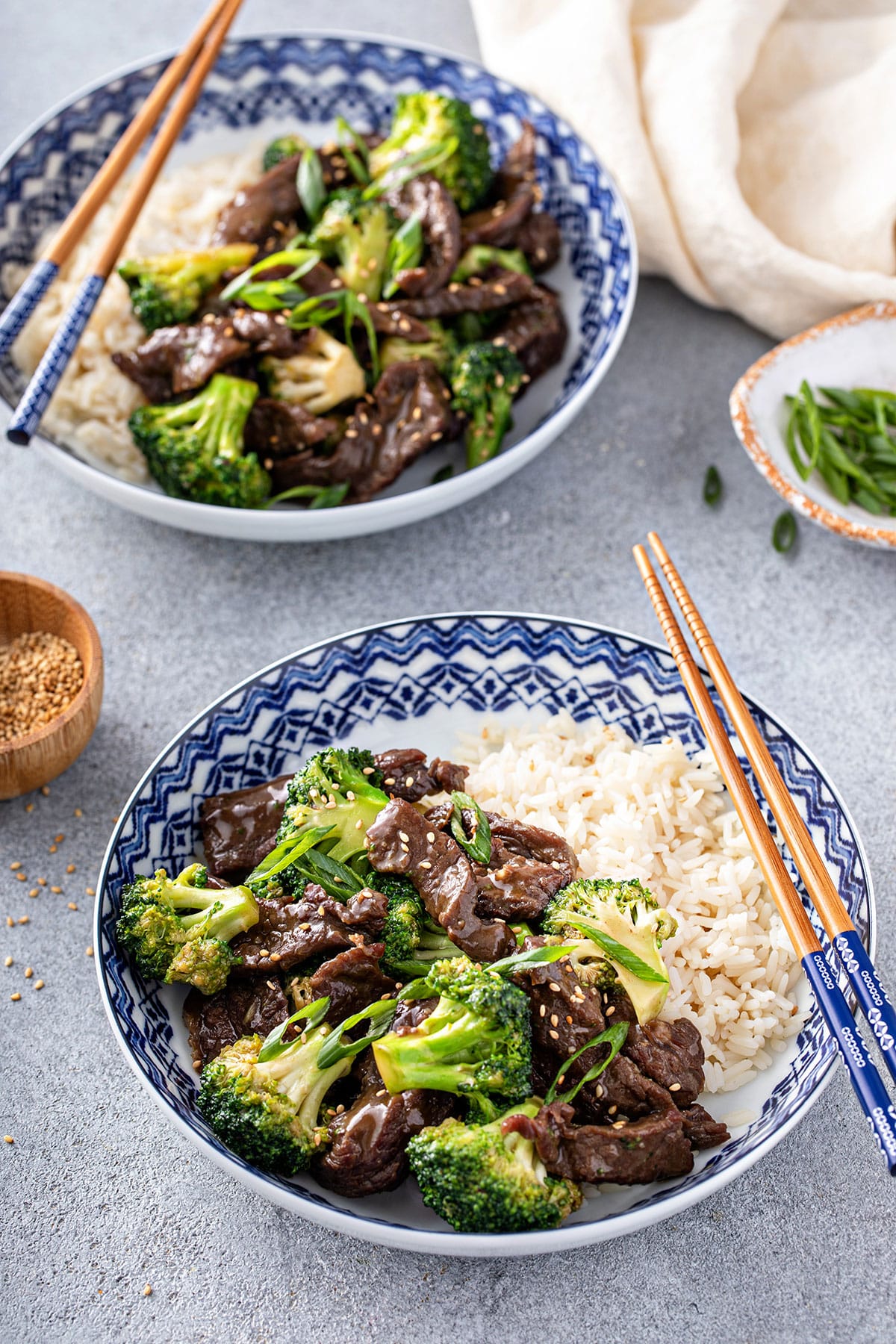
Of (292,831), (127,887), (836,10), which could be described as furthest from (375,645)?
(836,10)

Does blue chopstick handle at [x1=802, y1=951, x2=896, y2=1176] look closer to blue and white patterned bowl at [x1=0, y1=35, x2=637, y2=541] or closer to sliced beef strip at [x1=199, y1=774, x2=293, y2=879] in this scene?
sliced beef strip at [x1=199, y1=774, x2=293, y2=879]

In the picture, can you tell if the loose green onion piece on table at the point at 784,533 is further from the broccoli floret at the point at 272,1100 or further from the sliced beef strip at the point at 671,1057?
the broccoli floret at the point at 272,1100

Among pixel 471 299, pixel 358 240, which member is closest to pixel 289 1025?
pixel 471 299

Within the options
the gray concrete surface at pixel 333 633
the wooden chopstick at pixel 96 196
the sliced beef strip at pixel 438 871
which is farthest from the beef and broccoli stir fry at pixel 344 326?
the sliced beef strip at pixel 438 871

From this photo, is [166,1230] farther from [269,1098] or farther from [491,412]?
[491,412]

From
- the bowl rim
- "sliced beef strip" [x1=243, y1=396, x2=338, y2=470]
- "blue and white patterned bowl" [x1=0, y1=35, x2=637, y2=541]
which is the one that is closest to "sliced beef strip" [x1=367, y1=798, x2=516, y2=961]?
the bowl rim

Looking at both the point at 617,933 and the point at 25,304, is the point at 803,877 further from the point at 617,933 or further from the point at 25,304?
the point at 25,304
